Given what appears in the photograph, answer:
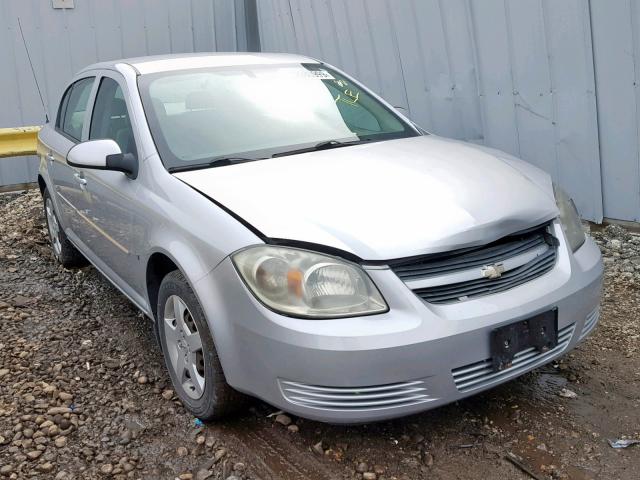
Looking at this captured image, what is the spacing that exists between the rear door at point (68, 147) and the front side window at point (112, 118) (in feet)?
0.57

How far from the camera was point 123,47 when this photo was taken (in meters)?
8.17

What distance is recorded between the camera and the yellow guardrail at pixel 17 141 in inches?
265

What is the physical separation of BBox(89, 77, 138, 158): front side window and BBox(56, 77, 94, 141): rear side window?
0.92ft

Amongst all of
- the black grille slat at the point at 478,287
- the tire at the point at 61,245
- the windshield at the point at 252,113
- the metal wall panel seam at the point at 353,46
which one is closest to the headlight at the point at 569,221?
the black grille slat at the point at 478,287

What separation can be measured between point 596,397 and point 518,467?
2.38 ft

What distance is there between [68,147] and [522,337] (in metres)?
3.18

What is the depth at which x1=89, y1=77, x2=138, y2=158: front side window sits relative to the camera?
11.0ft

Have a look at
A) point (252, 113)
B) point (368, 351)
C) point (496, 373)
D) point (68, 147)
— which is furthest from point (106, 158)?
point (496, 373)

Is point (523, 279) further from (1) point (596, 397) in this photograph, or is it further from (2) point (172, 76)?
(2) point (172, 76)

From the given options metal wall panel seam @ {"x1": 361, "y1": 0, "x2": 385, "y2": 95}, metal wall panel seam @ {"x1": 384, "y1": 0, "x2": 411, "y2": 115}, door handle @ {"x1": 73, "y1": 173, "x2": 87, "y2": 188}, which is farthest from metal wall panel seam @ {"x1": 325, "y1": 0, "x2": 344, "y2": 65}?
door handle @ {"x1": 73, "y1": 173, "x2": 87, "y2": 188}

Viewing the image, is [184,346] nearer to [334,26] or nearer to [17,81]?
[334,26]

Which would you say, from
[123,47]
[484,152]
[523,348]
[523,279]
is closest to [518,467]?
[523,348]

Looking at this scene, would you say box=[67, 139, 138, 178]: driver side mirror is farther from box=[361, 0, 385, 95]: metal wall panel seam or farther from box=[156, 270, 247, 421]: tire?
box=[361, 0, 385, 95]: metal wall panel seam

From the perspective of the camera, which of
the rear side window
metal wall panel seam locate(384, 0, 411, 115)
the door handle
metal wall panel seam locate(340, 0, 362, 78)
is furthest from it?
metal wall panel seam locate(340, 0, 362, 78)
